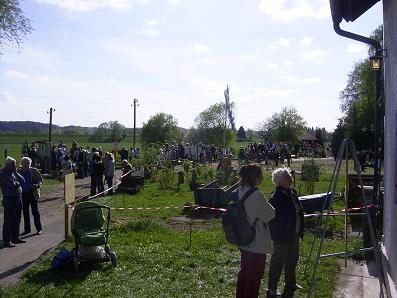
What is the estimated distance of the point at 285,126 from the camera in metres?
83.4

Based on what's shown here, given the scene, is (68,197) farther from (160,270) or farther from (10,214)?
(160,270)

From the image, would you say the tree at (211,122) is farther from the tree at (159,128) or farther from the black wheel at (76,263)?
the black wheel at (76,263)

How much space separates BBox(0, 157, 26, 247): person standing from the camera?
31.7 ft

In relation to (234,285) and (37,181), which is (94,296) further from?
(37,181)

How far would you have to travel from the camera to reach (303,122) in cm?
8406

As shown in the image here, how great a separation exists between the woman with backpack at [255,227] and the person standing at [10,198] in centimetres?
570

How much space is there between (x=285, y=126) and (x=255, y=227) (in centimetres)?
7922

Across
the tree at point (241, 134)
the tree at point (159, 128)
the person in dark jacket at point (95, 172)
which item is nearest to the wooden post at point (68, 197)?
the person in dark jacket at point (95, 172)

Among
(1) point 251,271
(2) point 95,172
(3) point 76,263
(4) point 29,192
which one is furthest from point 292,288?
(2) point 95,172

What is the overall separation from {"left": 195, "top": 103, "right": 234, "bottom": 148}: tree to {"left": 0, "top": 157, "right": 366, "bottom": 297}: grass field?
6625cm

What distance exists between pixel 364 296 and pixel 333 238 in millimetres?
4239

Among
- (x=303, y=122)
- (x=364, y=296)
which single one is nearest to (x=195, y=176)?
(x=364, y=296)

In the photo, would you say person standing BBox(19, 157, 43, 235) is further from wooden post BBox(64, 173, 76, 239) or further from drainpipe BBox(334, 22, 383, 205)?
drainpipe BBox(334, 22, 383, 205)

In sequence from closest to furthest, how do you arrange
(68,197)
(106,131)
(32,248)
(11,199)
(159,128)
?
(32,248) < (11,199) < (68,197) < (159,128) < (106,131)
